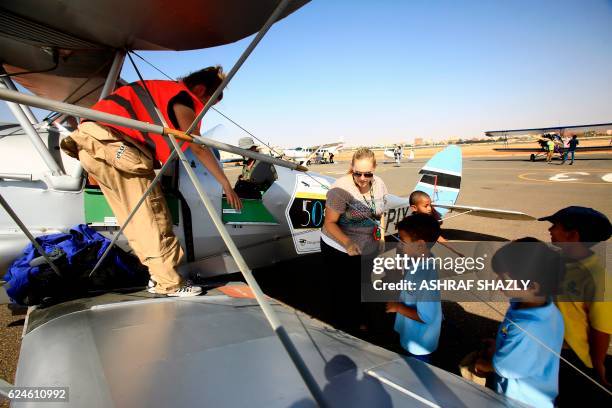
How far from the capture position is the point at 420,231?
2.04 m

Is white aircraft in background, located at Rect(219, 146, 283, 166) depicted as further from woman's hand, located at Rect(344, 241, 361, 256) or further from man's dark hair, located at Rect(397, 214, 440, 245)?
man's dark hair, located at Rect(397, 214, 440, 245)

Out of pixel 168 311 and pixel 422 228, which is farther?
pixel 422 228

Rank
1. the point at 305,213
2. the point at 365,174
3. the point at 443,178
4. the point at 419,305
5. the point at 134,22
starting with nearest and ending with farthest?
the point at 134,22 < the point at 419,305 < the point at 365,174 < the point at 305,213 < the point at 443,178

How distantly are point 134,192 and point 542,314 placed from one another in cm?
249

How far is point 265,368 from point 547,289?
4.59 feet

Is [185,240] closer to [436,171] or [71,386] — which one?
[71,386]

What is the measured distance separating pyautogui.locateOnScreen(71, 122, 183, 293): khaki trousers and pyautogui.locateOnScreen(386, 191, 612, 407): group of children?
156 centimetres

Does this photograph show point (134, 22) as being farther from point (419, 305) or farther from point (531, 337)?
point (531, 337)

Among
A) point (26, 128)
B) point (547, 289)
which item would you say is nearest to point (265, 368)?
point (547, 289)

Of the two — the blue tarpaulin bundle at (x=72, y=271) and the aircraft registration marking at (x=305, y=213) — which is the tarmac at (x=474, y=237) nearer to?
the aircraft registration marking at (x=305, y=213)

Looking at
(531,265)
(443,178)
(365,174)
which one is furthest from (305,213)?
(443,178)

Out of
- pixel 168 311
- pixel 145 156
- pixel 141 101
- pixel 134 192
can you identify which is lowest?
pixel 168 311

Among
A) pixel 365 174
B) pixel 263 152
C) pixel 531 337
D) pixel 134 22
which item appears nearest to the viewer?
pixel 531 337

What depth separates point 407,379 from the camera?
44.8 inches
